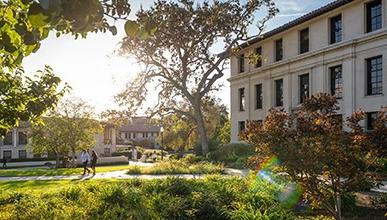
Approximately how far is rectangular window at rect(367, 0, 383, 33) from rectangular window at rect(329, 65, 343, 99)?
143 inches

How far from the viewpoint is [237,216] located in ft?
25.1

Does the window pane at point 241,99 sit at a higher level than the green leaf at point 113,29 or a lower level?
higher

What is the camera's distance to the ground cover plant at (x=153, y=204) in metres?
8.38

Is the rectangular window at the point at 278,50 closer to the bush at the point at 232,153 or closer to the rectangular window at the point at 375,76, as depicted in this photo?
the bush at the point at 232,153

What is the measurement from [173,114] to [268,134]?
32218 millimetres

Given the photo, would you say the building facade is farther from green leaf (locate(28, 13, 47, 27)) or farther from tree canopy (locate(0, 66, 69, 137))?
green leaf (locate(28, 13, 47, 27))

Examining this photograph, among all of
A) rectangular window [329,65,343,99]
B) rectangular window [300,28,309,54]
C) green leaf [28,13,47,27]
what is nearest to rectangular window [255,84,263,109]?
rectangular window [300,28,309,54]

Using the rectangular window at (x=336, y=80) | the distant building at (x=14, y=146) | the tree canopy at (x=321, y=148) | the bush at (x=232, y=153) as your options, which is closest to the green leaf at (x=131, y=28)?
the tree canopy at (x=321, y=148)

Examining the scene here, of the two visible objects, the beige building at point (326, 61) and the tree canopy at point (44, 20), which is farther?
the beige building at point (326, 61)

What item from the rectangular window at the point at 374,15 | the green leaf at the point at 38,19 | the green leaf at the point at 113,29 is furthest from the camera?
the rectangular window at the point at 374,15

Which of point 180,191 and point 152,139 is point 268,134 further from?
point 152,139

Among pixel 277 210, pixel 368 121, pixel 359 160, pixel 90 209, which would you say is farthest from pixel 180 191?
pixel 368 121

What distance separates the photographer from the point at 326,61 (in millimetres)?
29797

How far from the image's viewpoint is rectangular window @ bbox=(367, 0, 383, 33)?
1022 inches
